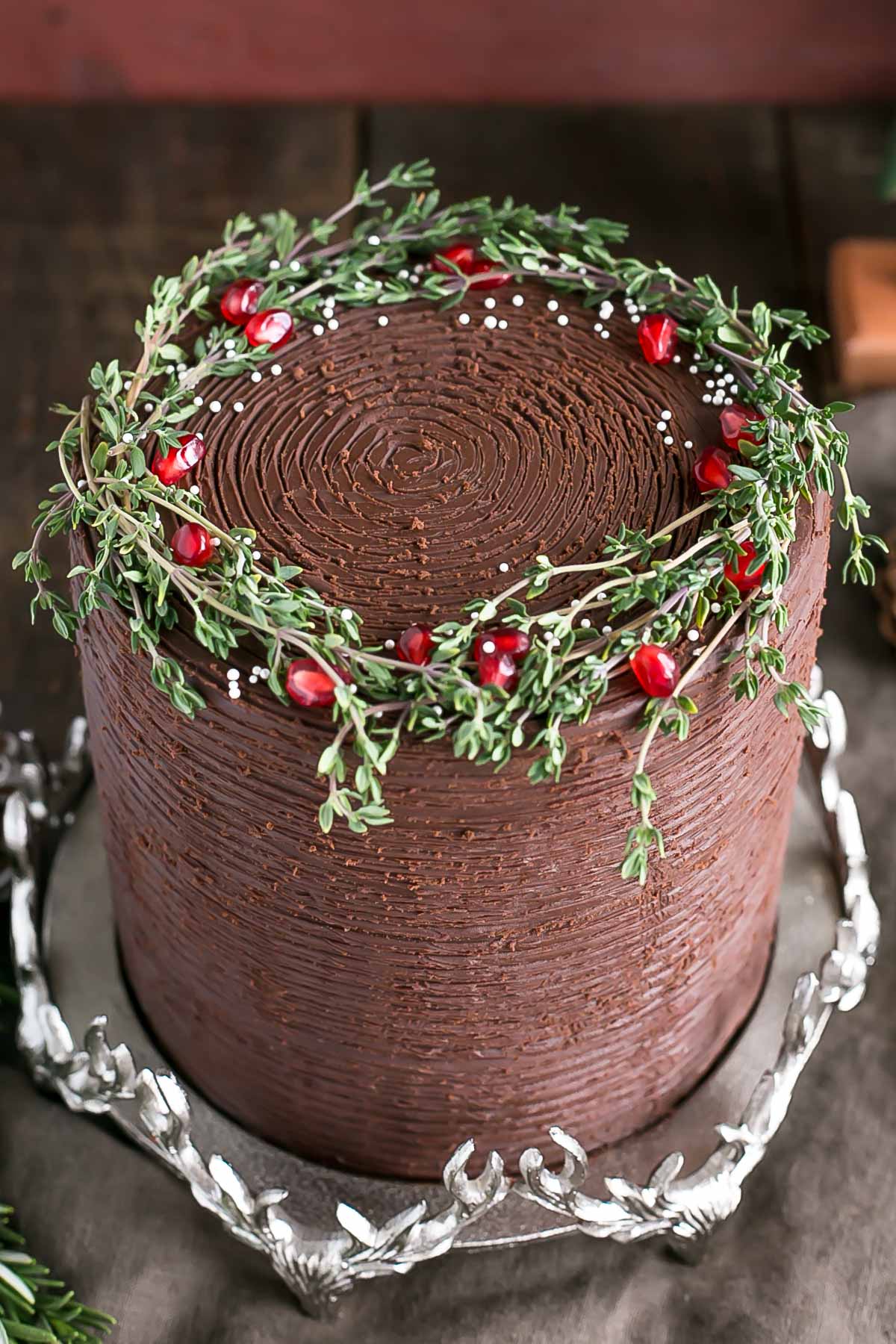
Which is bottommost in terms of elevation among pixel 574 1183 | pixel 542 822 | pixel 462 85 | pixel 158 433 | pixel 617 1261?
pixel 617 1261

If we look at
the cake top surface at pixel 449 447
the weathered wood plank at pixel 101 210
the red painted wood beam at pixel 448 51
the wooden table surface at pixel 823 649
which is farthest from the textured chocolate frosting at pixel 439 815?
the red painted wood beam at pixel 448 51

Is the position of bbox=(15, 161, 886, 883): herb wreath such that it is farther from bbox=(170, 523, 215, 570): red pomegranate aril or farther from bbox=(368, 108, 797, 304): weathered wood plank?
bbox=(368, 108, 797, 304): weathered wood plank

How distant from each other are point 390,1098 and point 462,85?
6.43 ft

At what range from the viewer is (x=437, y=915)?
1.16m

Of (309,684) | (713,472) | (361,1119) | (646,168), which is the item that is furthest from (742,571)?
(646,168)

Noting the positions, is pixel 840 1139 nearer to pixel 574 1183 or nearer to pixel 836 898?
pixel 836 898

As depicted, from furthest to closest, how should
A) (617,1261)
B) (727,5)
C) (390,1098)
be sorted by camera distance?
(727,5) < (617,1261) < (390,1098)

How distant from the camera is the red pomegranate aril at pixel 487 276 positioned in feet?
4.51

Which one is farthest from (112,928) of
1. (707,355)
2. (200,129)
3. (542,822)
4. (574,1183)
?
(200,129)

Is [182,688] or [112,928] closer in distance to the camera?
[182,688]

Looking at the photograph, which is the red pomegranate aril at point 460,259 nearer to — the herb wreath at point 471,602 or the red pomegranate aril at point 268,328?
the herb wreath at point 471,602

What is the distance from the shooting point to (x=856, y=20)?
265 centimetres

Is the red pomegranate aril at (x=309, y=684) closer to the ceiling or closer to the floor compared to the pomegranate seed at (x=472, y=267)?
closer to the floor

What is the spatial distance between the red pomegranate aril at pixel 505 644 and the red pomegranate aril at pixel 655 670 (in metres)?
0.07
